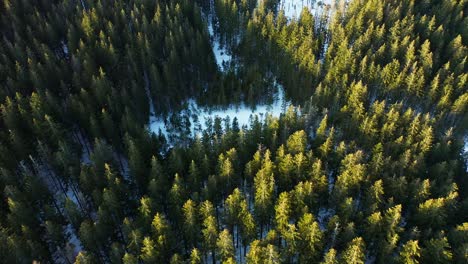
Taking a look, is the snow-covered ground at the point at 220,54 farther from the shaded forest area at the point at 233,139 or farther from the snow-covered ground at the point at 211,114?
the snow-covered ground at the point at 211,114

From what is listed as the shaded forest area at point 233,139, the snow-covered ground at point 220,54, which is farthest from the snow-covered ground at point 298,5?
the snow-covered ground at point 220,54

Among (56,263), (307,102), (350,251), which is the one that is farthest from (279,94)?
(56,263)

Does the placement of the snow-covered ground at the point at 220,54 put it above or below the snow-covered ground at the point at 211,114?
above

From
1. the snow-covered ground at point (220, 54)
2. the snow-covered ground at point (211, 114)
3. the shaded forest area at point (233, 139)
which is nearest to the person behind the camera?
the shaded forest area at point (233, 139)

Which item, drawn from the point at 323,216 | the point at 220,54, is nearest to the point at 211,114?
the point at 220,54

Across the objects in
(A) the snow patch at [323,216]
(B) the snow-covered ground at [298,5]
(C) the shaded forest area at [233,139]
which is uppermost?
(B) the snow-covered ground at [298,5]

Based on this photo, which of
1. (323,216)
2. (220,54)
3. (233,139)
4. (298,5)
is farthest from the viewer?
(298,5)

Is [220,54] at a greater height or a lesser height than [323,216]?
greater

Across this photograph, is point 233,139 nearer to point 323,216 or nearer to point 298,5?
point 323,216
